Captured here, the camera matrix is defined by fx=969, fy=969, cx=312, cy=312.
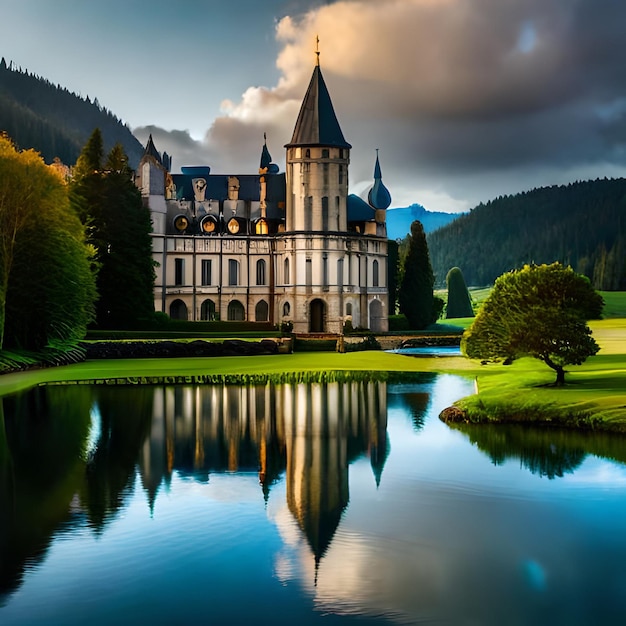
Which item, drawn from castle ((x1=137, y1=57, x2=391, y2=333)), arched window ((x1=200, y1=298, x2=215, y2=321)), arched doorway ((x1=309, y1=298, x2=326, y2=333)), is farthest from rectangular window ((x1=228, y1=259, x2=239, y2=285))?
arched doorway ((x1=309, y1=298, x2=326, y2=333))

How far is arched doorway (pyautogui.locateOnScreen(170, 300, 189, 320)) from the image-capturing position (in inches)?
3472

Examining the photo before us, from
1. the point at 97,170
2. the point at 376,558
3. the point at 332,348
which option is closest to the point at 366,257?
the point at 332,348

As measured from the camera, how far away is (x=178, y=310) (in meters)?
88.4

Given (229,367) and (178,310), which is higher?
(178,310)

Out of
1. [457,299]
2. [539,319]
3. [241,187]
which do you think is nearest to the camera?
[539,319]

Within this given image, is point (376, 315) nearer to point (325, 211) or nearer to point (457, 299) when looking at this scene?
point (325, 211)

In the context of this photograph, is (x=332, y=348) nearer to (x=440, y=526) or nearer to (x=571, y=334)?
(x=571, y=334)

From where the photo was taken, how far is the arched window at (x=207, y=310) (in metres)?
87.8

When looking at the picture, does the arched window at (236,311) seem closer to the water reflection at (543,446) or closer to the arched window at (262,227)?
the arched window at (262,227)

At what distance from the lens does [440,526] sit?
16.8 meters

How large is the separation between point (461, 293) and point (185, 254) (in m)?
46.2

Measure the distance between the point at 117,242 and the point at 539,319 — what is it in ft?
146

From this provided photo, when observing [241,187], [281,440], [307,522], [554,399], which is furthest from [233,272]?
[307,522]

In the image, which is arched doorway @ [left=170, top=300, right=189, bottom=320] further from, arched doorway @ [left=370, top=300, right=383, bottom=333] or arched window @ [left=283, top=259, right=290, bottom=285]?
arched doorway @ [left=370, top=300, right=383, bottom=333]
